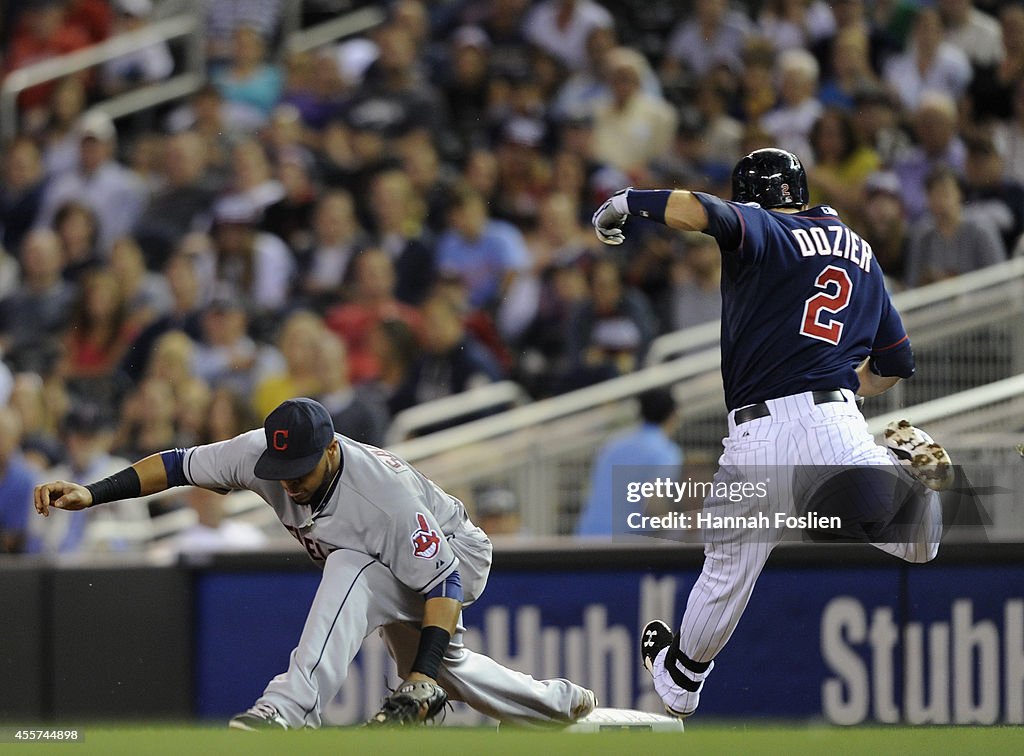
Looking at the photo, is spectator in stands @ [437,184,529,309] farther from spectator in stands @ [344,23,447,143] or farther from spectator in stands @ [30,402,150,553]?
spectator in stands @ [30,402,150,553]

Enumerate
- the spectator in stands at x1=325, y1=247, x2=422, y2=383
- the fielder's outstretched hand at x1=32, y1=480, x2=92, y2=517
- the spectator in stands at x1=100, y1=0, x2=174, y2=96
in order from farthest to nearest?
the spectator in stands at x1=100, y1=0, x2=174, y2=96
the spectator in stands at x1=325, y1=247, x2=422, y2=383
the fielder's outstretched hand at x1=32, y1=480, x2=92, y2=517

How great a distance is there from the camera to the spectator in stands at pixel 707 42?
36.2 ft

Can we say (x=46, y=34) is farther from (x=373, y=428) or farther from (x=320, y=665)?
(x=320, y=665)

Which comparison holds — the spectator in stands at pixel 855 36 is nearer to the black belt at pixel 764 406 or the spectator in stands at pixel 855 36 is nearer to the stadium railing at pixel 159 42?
the stadium railing at pixel 159 42

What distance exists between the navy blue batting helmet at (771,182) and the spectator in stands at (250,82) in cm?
713

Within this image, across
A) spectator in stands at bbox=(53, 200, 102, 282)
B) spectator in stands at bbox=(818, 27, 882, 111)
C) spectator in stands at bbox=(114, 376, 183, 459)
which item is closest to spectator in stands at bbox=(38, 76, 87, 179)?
spectator in stands at bbox=(53, 200, 102, 282)

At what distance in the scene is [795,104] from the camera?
10172mm

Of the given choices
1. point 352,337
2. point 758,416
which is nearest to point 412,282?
point 352,337

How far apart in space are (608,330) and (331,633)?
158 inches

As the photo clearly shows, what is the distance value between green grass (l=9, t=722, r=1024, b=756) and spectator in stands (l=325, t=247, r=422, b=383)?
13.8 ft

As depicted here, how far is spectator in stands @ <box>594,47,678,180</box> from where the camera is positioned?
1052cm

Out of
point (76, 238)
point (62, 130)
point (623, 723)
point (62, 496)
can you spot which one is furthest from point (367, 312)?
point (62, 496)

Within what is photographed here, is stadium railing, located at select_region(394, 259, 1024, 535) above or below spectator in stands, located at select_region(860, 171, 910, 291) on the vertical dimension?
below

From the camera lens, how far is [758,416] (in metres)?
5.93
